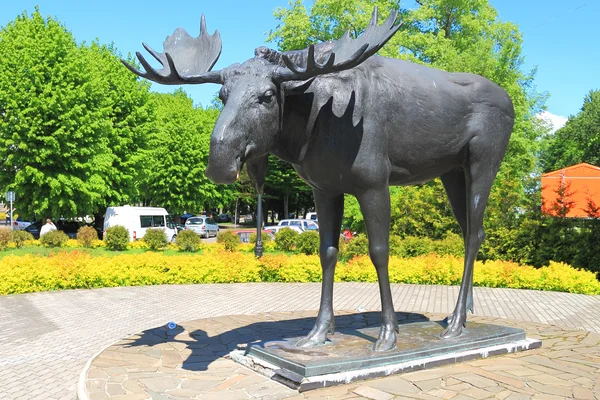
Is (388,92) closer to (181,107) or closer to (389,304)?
(389,304)

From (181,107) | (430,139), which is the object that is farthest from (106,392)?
(181,107)

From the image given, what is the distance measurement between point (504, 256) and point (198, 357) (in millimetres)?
12248

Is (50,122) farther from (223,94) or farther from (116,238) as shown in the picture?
(223,94)

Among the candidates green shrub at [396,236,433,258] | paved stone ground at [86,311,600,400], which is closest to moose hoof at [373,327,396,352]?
paved stone ground at [86,311,600,400]

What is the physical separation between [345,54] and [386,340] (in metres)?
2.65

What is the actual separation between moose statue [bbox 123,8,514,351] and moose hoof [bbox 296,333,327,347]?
Result: 1 cm

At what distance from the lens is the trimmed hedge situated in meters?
12.1

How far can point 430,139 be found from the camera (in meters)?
5.26

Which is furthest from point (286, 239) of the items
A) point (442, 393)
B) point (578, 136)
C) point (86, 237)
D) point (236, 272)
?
point (578, 136)

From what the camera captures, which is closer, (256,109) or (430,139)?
(256,109)

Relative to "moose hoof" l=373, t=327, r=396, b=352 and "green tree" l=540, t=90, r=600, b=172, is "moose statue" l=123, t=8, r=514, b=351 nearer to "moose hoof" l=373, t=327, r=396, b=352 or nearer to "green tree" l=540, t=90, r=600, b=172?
"moose hoof" l=373, t=327, r=396, b=352

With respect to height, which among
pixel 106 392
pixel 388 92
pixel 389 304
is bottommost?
pixel 106 392

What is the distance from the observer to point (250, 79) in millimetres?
4246

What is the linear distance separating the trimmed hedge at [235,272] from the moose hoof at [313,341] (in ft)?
28.0
